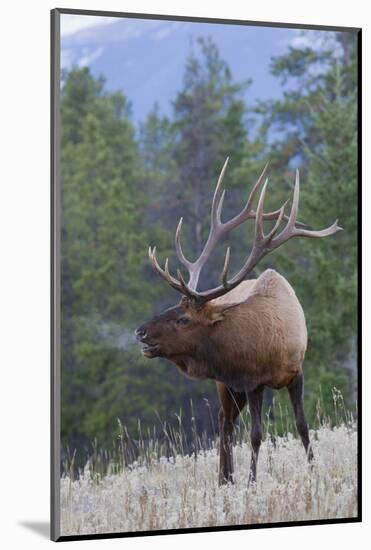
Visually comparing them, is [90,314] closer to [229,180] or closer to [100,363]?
[100,363]

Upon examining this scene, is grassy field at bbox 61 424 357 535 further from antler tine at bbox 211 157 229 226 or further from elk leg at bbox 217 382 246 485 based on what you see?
antler tine at bbox 211 157 229 226

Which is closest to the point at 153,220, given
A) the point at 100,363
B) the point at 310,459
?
the point at 100,363

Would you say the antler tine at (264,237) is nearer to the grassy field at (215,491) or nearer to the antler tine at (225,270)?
the antler tine at (225,270)

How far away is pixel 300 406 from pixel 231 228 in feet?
3.92

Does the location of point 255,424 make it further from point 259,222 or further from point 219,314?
point 259,222

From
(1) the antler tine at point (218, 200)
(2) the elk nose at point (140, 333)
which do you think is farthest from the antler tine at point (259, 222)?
(2) the elk nose at point (140, 333)

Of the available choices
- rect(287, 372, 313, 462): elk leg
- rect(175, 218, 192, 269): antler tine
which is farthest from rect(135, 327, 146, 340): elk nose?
rect(287, 372, 313, 462): elk leg

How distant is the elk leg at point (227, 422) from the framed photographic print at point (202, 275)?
0.04 feet

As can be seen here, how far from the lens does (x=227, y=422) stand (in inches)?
327

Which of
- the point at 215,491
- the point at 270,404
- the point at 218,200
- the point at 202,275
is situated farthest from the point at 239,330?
the point at 215,491

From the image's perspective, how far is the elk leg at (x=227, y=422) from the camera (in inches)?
324

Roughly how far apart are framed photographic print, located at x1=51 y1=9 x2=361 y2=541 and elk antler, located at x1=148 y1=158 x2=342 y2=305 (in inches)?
0.6

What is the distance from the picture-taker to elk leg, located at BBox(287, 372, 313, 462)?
27.8 feet

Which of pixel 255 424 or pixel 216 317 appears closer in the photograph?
pixel 216 317
